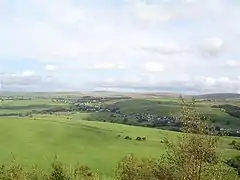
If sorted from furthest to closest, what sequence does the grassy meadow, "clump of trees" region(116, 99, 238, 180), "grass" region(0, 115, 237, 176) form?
"grass" region(0, 115, 237, 176)
the grassy meadow
"clump of trees" region(116, 99, 238, 180)

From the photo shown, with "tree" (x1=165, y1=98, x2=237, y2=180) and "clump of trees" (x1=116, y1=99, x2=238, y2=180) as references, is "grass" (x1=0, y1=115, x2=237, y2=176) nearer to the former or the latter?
"clump of trees" (x1=116, y1=99, x2=238, y2=180)

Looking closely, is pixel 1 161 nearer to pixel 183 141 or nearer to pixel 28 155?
pixel 28 155

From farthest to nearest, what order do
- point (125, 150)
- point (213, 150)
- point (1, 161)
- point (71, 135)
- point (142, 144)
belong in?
1. point (71, 135)
2. point (142, 144)
3. point (125, 150)
4. point (1, 161)
5. point (213, 150)

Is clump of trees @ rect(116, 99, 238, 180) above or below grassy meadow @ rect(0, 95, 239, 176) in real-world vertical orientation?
above

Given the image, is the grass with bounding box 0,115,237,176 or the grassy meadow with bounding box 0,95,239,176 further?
the grass with bounding box 0,115,237,176

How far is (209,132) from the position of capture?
83.6 feet

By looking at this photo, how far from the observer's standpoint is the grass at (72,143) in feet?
384

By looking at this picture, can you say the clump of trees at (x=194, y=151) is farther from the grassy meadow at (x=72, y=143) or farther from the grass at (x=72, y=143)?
the grassy meadow at (x=72, y=143)

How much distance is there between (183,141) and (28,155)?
99713 mm

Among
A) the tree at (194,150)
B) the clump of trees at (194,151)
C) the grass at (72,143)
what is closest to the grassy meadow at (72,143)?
the grass at (72,143)

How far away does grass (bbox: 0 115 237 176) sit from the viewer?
384 feet

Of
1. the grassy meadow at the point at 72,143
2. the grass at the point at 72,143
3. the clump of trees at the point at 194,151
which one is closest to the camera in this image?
the clump of trees at the point at 194,151

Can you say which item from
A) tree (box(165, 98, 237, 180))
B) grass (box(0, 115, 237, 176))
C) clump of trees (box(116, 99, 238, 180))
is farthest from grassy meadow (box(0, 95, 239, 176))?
tree (box(165, 98, 237, 180))

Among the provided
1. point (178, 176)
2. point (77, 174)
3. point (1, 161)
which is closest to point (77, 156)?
point (1, 161)
